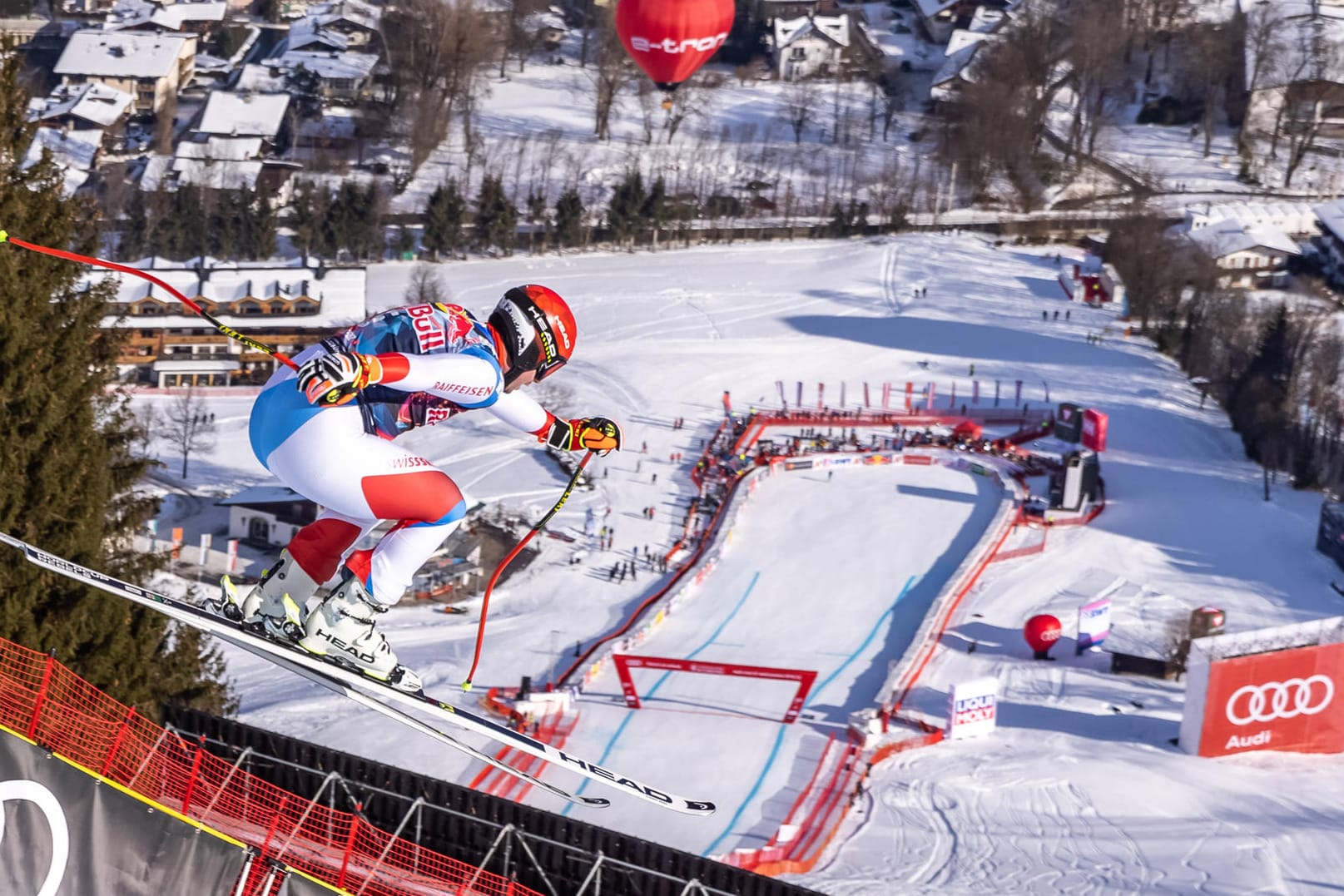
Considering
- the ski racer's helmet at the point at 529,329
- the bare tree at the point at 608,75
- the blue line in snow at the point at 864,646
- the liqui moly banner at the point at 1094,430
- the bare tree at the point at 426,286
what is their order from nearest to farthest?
the ski racer's helmet at the point at 529,329 < the blue line in snow at the point at 864,646 < the liqui moly banner at the point at 1094,430 < the bare tree at the point at 426,286 < the bare tree at the point at 608,75

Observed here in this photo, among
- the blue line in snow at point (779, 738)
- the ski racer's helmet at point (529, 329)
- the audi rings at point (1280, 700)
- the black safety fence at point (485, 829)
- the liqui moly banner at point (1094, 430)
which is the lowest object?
the blue line in snow at point (779, 738)

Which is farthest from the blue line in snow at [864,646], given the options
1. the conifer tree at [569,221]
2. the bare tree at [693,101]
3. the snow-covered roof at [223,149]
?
the bare tree at [693,101]

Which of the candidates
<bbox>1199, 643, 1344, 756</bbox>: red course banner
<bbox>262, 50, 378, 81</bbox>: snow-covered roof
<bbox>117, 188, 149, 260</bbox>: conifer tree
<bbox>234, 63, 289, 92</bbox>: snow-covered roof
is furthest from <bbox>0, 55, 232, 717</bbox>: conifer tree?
<bbox>262, 50, 378, 81</bbox>: snow-covered roof

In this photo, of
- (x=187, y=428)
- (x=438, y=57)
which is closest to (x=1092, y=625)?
(x=187, y=428)

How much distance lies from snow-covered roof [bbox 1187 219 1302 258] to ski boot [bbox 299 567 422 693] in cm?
4701

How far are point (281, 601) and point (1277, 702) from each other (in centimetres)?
1787

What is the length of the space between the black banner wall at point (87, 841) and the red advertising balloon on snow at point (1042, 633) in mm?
19338

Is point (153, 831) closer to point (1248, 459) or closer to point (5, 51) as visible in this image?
point (5, 51)

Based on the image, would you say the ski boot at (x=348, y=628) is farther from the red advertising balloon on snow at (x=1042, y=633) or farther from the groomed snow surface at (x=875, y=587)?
the red advertising balloon on snow at (x=1042, y=633)

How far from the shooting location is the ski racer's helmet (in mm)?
7488

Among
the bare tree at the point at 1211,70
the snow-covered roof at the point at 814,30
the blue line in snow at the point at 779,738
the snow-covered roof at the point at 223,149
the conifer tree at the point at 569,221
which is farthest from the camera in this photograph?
the snow-covered roof at the point at 814,30

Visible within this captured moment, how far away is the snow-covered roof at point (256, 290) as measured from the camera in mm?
40594

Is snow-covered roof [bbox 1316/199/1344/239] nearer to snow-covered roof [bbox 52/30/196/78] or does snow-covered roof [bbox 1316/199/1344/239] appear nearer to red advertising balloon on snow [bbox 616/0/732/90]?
red advertising balloon on snow [bbox 616/0/732/90]

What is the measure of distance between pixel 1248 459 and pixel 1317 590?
23.5ft
